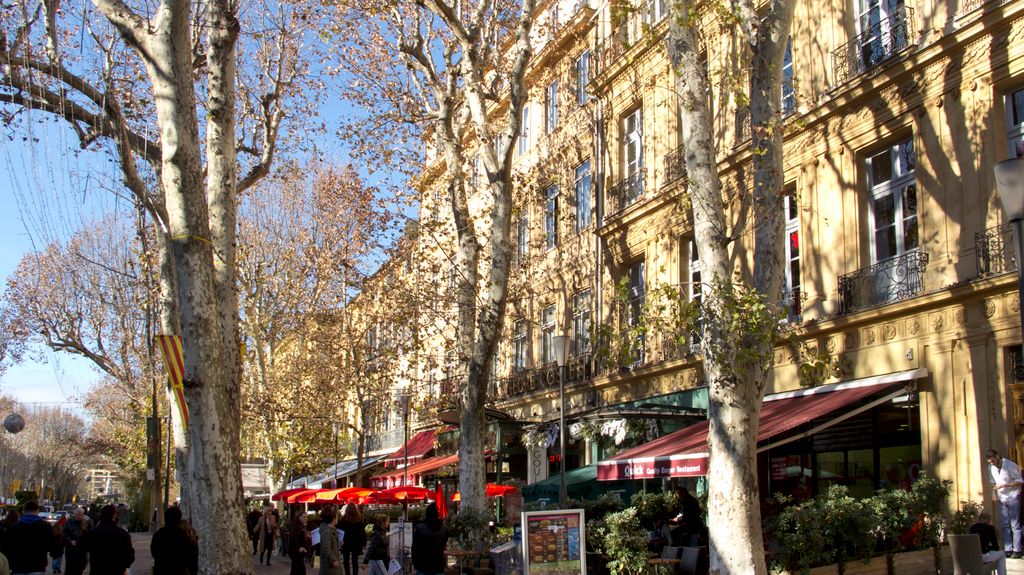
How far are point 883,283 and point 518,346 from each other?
1643cm

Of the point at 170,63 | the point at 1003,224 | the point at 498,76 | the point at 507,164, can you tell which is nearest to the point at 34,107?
the point at 170,63

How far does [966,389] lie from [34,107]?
12773 millimetres

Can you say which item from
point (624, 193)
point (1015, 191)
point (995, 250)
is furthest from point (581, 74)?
point (1015, 191)

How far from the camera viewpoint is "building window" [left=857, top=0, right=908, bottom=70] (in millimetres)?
15312

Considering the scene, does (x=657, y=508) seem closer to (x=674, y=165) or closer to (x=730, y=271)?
(x=730, y=271)

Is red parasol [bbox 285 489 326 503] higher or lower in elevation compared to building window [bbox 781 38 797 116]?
lower

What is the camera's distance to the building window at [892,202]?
49.8ft

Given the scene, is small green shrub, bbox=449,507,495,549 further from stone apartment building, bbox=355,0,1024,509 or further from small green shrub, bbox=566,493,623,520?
stone apartment building, bbox=355,0,1024,509

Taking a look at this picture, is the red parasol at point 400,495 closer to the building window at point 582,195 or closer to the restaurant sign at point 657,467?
the building window at point 582,195

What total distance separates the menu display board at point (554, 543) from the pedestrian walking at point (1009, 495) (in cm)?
509

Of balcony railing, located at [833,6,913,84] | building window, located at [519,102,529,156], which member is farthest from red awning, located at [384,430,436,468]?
balcony railing, located at [833,6,913,84]

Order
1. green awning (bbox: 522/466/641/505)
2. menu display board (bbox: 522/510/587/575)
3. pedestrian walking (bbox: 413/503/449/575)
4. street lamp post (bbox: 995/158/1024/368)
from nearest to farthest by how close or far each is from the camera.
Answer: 1. street lamp post (bbox: 995/158/1024/368)
2. menu display board (bbox: 522/510/587/575)
3. pedestrian walking (bbox: 413/503/449/575)
4. green awning (bbox: 522/466/641/505)

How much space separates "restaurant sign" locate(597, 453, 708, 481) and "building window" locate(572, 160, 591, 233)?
11235 mm

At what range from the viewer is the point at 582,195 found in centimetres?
2689
